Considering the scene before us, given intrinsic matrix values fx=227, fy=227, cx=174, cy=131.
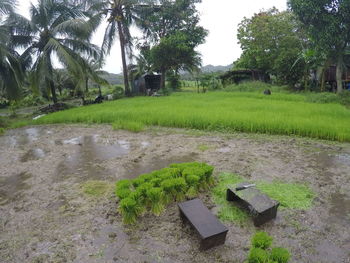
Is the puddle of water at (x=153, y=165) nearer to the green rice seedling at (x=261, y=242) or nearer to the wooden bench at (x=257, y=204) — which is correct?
the wooden bench at (x=257, y=204)

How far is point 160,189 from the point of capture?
2549mm

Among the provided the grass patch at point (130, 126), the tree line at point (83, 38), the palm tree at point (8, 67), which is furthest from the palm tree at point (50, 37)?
the grass patch at point (130, 126)

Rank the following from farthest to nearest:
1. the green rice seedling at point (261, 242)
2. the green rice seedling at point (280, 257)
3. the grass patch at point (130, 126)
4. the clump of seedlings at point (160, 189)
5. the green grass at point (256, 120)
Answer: the grass patch at point (130, 126)
the green grass at point (256, 120)
the clump of seedlings at point (160, 189)
the green rice seedling at point (261, 242)
the green rice seedling at point (280, 257)

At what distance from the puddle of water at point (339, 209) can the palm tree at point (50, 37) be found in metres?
10.1

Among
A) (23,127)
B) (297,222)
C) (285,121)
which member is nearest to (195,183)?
(297,222)

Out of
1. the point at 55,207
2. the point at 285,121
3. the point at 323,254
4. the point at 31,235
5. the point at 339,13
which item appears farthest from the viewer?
the point at 339,13

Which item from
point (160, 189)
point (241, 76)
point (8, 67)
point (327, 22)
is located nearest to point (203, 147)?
point (160, 189)

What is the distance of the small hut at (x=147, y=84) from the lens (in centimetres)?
1750

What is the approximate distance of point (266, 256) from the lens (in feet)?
5.49

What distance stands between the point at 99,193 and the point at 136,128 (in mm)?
3472

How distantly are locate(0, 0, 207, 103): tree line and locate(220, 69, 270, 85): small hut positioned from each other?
3.09 metres

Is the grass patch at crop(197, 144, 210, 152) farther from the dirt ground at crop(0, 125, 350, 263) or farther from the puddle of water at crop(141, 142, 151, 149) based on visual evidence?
the puddle of water at crop(141, 142, 151, 149)

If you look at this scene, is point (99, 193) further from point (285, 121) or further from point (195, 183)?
point (285, 121)

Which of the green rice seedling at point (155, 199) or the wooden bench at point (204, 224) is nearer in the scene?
the wooden bench at point (204, 224)
